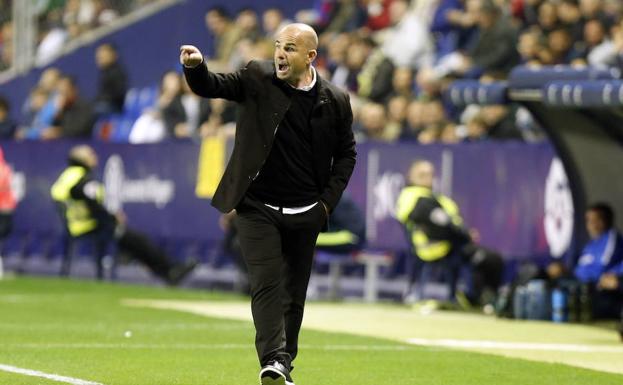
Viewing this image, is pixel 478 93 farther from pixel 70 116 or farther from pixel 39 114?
pixel 39 114

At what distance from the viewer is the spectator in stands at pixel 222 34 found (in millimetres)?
25719

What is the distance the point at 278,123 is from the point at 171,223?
47.4 feet

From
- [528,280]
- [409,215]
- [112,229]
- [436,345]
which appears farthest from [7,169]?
[436,345]

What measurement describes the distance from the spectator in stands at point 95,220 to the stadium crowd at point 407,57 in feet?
5.85

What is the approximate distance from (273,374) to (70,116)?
752 inches

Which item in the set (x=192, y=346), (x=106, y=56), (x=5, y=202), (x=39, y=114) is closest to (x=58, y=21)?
(x=39, y=114)

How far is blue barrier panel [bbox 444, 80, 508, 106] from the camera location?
16531mm

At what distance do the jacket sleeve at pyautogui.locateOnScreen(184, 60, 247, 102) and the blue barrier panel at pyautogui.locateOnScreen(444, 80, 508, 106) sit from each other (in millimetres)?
7485

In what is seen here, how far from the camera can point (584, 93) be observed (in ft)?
48.8

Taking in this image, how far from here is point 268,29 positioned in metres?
25.5

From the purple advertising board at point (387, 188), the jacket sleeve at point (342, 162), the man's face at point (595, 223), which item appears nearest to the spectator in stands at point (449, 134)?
the purple advertising board at point (387, 188)

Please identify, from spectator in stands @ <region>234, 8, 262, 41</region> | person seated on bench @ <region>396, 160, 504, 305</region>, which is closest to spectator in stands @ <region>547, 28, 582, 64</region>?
person seated on bench @ <region>396, 160, 504, 305</region>

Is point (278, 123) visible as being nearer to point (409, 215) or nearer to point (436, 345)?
point (436, 345)

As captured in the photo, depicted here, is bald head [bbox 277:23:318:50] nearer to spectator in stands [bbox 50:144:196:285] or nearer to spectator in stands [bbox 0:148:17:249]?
spectator in stands [bbox 50:144:196:285]
